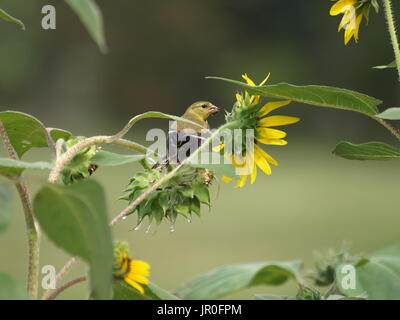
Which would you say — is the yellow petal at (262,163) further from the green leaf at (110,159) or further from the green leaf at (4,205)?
the green leaf at (4,205)

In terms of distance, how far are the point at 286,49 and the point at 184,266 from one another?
20.8ft

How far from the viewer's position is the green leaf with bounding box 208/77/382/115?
0.43m

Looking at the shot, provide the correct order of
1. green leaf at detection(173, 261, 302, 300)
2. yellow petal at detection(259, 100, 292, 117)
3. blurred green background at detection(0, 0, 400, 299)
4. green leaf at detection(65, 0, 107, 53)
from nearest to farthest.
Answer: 1. green leaf at detection(65, 0, 107, 53)
2. yellow petal at detection(259, 100, 292, 117)
3. green leaf at detection(173, 261, 302, 300)
4. blurred green background at detection(0, 0, 400, 299)

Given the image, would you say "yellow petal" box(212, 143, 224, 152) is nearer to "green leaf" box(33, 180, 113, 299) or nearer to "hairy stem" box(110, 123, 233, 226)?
"hairy stem" box(110, 123, 233, 226)

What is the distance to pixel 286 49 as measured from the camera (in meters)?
10.5

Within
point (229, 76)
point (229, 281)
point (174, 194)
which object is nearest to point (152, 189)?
point (174, 194)

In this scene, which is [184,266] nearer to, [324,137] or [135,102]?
[324,137]

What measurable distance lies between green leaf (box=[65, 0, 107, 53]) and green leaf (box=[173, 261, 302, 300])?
35 cm

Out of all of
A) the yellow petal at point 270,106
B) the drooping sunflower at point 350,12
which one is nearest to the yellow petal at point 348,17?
the drooping sunflower at point 350,12

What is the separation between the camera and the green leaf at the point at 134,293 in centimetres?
41

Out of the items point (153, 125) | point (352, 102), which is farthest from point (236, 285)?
point (153, 125)

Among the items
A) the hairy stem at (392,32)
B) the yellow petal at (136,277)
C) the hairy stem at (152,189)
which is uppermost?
the hairy stem at (392,32)

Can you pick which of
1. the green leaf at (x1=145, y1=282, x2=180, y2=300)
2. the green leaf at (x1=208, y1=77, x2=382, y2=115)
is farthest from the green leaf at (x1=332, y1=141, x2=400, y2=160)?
the green leaf at (x1=145, y1=282, x2=180, y2=300)

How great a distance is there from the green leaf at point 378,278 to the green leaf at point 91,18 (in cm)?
30
